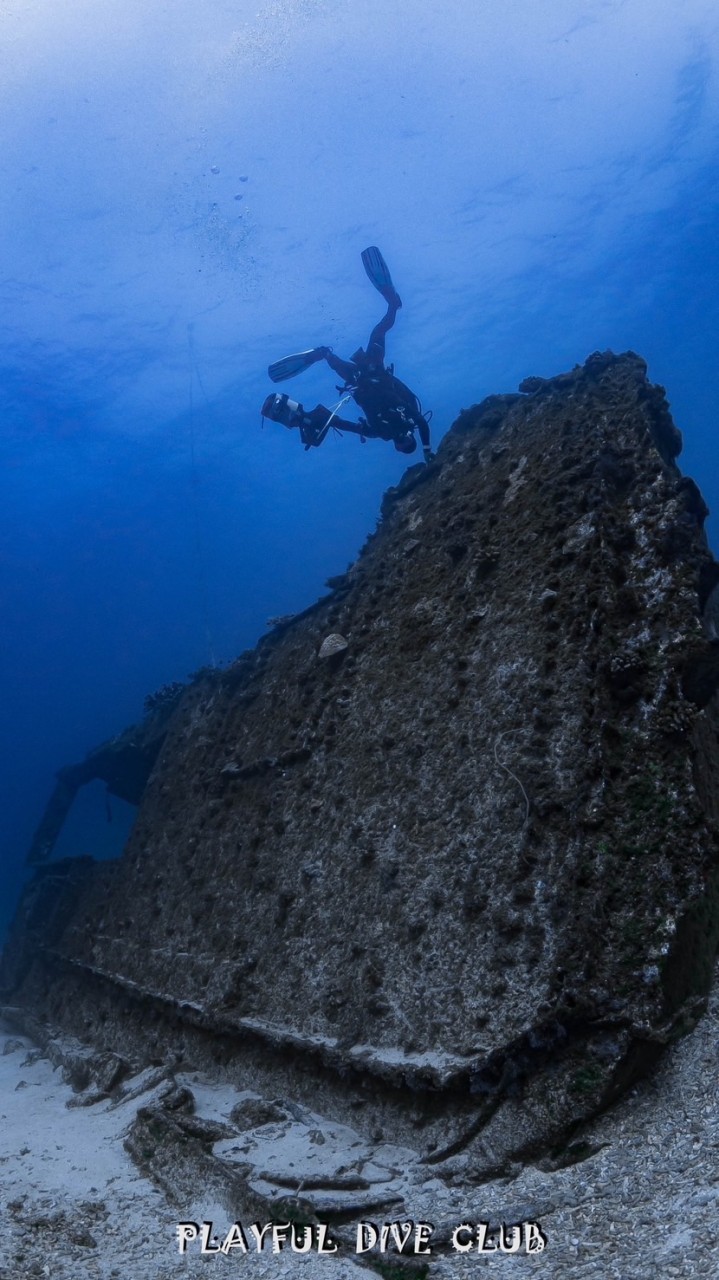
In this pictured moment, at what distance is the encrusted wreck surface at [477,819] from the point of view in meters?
3.61

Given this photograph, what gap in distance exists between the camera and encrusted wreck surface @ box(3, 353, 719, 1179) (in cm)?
361

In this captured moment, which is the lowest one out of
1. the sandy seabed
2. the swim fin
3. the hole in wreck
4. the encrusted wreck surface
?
the sandy seabed

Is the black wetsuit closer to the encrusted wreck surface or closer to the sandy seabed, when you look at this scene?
the encrusted wreck surface

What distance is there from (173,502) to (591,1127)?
86.2 meters

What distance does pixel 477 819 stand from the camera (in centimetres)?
450

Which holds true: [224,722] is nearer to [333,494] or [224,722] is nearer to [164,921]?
[164,921]

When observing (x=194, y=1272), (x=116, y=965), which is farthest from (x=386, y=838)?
(x=116, y=965)

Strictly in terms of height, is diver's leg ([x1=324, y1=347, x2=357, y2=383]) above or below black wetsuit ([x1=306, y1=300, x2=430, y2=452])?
above

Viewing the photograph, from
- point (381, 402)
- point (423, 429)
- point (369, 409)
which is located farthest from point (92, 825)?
point (423, 429)

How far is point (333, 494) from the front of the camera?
104 meters

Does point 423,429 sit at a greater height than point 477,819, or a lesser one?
greater

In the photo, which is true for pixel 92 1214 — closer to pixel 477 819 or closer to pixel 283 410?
pixel 477 819

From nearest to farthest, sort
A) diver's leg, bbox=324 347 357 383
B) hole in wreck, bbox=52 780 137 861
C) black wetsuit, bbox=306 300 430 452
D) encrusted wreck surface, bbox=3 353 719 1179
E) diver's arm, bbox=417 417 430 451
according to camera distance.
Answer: encrusted wreck surface, bbox=3 353 719 1179 < diver's arm, bbox=417 417 430 451 < black wetsuit, bbox=306 300 430 452 < diver's leg, bbox=324 347 357 383 < hole in wreck, bbox=52 780 137 861

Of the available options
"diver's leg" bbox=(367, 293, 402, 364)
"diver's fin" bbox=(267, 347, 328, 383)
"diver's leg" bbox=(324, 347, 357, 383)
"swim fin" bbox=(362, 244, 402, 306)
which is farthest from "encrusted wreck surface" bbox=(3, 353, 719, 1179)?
"swim fin" bbox=(362, 244, 402, 306)
